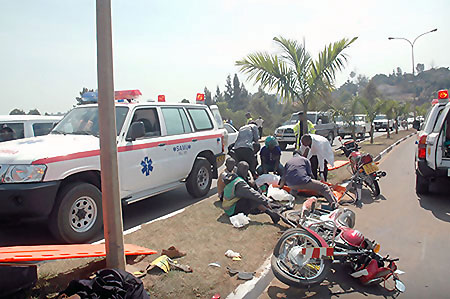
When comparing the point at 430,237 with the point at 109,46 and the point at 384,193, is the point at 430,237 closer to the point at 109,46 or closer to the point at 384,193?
the point at 384,193

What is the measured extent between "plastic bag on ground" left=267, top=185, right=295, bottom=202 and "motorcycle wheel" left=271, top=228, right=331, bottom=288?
253 centimetres

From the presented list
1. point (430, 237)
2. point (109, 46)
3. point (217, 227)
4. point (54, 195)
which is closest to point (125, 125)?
point (54, 195)

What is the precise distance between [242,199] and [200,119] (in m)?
2.79

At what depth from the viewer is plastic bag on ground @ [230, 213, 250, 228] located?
5180 mm

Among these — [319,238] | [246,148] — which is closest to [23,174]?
[319,238]

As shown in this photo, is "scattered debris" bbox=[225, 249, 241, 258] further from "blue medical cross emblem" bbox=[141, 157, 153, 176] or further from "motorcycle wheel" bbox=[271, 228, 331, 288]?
"blue medical cross emblem" bbox=[141, 157, 153, 176]

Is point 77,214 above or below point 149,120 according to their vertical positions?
below

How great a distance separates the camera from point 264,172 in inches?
318

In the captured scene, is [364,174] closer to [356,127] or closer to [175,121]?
[175,121]

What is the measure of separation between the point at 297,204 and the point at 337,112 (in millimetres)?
12292

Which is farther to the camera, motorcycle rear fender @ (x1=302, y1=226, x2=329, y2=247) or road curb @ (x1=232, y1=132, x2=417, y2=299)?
motorcycle rear fender @ (x1=302, y1=226, x2=329, y2=247)

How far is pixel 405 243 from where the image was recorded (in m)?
4.84

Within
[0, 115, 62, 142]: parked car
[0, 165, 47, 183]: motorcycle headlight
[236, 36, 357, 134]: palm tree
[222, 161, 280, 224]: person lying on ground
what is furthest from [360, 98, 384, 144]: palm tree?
[0, 165, 47, 183]: motorcycle headlight

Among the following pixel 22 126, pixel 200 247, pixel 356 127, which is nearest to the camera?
pixel 200 247
